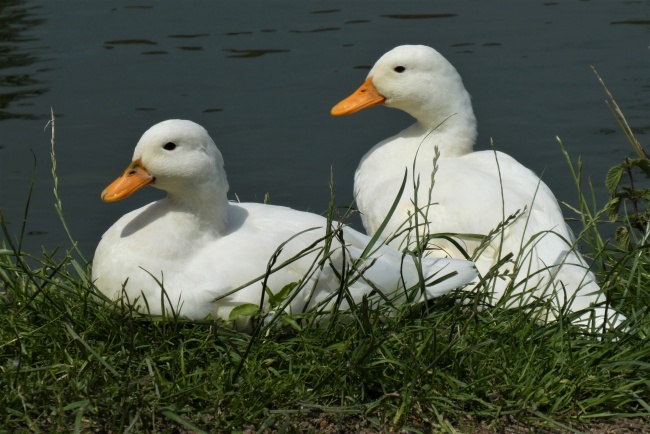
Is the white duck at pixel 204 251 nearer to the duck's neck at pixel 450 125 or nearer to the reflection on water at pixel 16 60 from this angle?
the duck's neck at pixel 450 125

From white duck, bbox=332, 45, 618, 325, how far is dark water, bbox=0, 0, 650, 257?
1.66m

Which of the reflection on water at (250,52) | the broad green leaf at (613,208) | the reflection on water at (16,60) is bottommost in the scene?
the reflection on water at (16,60)

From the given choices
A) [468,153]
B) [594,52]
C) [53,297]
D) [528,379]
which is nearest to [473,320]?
[528,379]

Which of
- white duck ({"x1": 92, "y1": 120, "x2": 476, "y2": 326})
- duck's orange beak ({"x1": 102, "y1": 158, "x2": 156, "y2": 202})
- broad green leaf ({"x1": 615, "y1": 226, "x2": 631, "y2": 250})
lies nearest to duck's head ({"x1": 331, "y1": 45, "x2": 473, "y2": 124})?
broad green leaf ({"x1": 615, "y1": 226, "x2": 631, "y2": 250})

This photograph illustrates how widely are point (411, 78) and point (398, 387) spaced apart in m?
3.10

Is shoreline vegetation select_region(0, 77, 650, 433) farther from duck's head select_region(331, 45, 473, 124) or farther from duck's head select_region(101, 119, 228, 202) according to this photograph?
duck's head select_region(331, 45, 473, 124)

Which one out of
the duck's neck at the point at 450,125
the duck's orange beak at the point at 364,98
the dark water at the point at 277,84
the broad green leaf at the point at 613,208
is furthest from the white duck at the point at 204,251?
the dark water at the point at 277,84

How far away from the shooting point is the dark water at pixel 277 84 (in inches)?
375

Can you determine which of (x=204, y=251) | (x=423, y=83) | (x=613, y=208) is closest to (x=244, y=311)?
(x=204, y=251)

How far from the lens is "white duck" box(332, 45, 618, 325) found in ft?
18.7

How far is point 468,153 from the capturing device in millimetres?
7020

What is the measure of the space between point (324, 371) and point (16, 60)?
A: 26.6 feet

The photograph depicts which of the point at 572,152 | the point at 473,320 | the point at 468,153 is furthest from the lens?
the point at 572,152

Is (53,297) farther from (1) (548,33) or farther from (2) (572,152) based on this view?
(1) (548,33)
